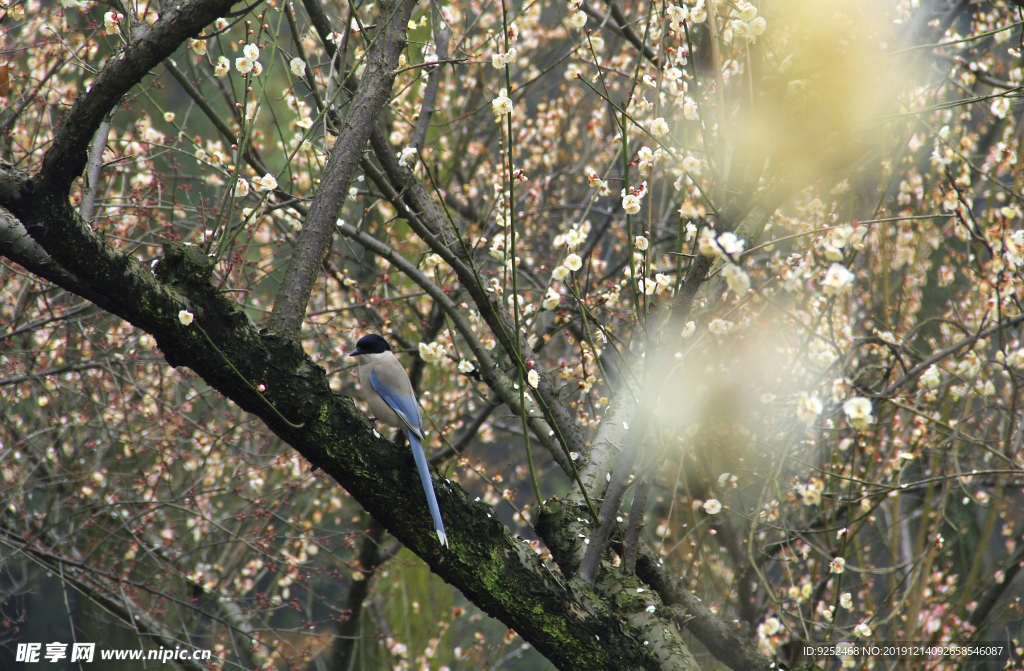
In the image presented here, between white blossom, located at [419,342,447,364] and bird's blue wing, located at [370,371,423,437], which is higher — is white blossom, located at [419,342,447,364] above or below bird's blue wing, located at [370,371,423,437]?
above

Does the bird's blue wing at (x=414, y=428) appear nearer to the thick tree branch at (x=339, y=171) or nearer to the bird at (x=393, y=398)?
the bird at (x=393, y=398)

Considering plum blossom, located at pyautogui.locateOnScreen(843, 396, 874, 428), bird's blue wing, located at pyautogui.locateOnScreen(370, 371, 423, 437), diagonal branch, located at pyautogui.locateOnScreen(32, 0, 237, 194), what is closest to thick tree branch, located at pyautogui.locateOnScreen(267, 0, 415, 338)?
bird's blue wing, located at pyautogui.locateOnScreen(370, 371, 423, 437)

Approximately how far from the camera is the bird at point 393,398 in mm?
1999

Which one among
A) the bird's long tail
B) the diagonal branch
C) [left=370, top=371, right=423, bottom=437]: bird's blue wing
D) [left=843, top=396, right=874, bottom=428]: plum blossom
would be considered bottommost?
the bird's long tail

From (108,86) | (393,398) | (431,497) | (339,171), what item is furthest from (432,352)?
(108,86)

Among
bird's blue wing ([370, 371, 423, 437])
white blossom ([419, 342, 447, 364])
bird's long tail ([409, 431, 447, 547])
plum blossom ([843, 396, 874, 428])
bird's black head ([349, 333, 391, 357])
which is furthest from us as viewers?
white blossom ([419, 342, 447, 364])

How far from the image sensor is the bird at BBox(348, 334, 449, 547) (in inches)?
78.7

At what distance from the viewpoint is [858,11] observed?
7.89ft

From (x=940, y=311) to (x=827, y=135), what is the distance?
12.7ft

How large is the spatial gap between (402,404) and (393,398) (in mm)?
91

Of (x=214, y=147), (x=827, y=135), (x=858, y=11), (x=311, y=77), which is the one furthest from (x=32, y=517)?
(x=858, y=11)

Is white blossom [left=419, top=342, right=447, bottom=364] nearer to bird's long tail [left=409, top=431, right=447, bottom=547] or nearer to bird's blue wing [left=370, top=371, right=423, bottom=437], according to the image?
bird's blue wing [left=370, top=371, right=423, bottom=437]

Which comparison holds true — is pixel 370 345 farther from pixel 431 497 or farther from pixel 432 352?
pixel 431 497

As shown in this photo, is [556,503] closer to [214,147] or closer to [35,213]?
[35,213]
